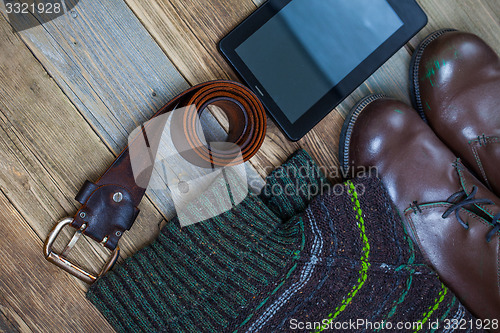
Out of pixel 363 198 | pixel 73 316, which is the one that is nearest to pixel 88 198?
pixel 73 316

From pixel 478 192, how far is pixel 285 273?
54 cm

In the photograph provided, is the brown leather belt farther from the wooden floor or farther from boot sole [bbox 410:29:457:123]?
boot sole [bbox 410:29:457:123]

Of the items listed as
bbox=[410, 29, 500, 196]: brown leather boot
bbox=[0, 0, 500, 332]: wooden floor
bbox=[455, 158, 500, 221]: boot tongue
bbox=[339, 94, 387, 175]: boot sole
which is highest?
bbox=[0, 0, 500, 332]: wooden floor

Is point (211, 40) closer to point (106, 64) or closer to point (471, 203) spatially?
point (106, 64)

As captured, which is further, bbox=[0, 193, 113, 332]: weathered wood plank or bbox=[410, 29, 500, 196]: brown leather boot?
bbox=[410, 29, 500, 196]: brown leather boot

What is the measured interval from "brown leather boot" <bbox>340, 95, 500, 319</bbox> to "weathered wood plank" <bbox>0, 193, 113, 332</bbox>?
0.71 metres

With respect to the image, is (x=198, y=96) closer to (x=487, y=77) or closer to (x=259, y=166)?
(x=259, y=166)

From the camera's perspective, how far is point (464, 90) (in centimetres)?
94

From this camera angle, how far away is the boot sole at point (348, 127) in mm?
907

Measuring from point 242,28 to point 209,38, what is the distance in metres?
0.08

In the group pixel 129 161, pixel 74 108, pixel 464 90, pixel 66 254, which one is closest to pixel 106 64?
pixel 74 108

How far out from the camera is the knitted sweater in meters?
0.76

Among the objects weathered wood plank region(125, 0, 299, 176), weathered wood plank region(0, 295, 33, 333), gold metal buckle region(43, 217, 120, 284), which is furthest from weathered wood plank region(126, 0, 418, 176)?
weathered wood plank region(0, 295, 33, 333)

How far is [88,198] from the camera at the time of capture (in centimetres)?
76
